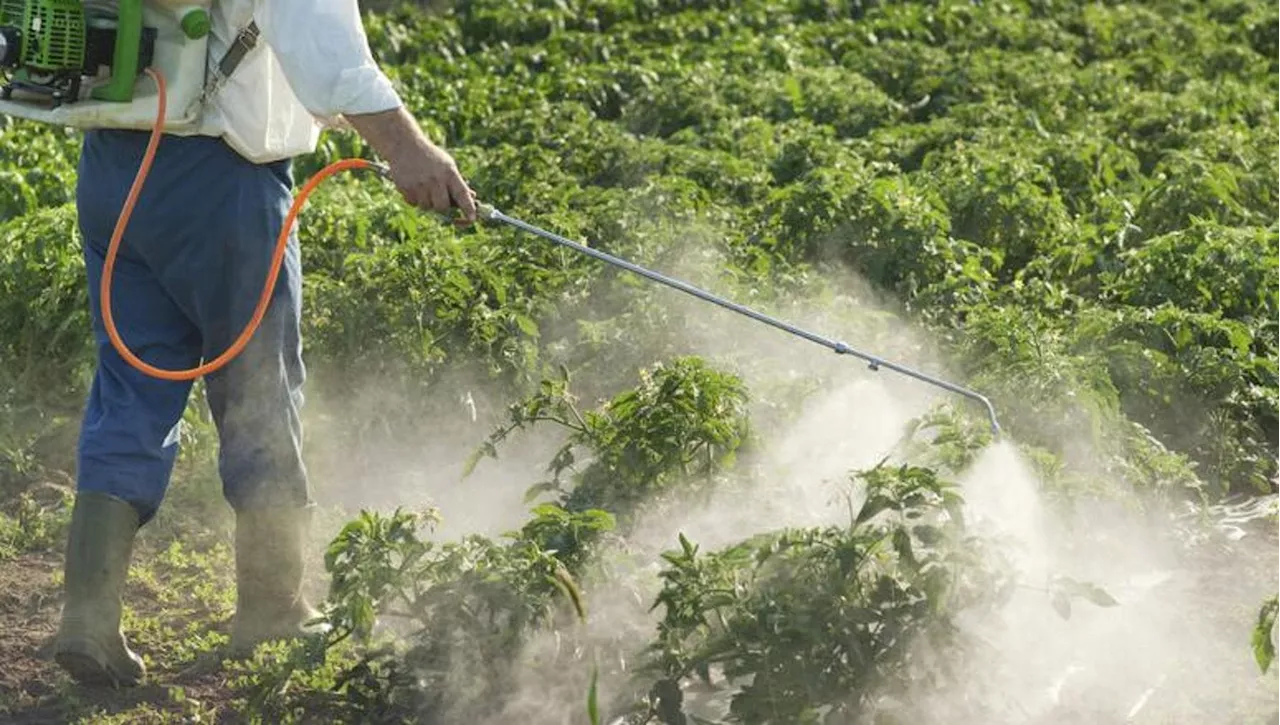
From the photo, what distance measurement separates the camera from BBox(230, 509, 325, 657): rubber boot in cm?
459

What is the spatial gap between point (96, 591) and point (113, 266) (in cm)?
67

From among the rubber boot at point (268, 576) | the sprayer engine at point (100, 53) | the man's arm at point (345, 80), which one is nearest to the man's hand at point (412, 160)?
the man's arm at point (345, 80)

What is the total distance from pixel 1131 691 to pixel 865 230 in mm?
2385

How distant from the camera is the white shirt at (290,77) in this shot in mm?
4117

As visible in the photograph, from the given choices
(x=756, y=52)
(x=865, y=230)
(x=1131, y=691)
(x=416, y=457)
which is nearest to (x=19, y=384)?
(x=416, y=457)

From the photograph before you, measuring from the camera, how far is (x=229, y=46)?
432 centimetres

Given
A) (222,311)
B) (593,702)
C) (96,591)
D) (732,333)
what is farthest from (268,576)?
(732,333)

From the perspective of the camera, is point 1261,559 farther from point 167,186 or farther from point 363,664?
point 167,186

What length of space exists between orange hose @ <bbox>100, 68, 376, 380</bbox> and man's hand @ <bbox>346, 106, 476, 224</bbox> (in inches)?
6.5

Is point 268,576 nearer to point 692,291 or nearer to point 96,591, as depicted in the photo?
point 96,591

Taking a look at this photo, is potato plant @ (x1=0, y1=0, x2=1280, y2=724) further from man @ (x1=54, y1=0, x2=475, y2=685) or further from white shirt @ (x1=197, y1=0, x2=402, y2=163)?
white shirt @ (x1=197, y1=0, x2=402, y2=163)

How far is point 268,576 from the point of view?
4.61 m

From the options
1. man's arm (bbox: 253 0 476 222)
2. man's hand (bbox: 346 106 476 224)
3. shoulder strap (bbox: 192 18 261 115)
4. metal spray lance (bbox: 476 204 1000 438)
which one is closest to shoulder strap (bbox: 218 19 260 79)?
shoulder strap (bbox: 192 18 261 115)

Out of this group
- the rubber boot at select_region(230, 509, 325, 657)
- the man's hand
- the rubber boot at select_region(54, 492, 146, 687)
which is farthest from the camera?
the rubber boot at select_region(230, 509, 325, 657)
